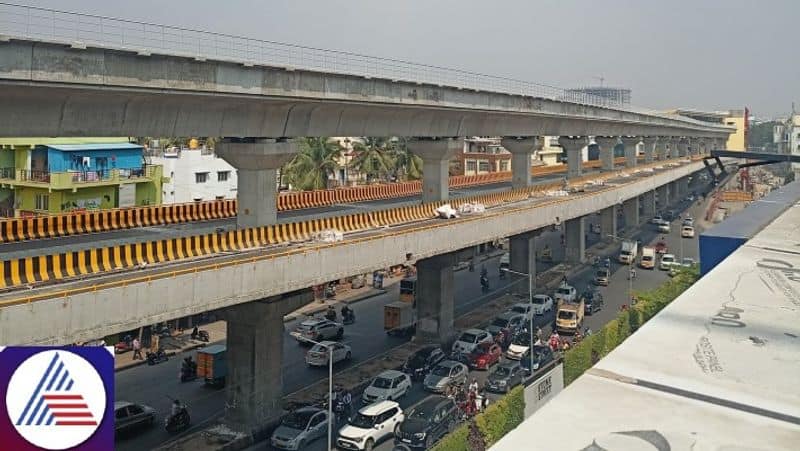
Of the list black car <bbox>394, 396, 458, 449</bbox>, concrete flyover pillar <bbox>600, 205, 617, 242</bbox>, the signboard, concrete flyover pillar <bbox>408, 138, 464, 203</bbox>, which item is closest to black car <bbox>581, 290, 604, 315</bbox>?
concrete flyover pillar <bbox>408, 138, 464, 203</bbox>

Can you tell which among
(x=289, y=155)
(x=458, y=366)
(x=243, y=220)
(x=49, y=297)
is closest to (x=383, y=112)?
(x=289, y=155)

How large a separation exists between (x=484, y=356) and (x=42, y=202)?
33.6m

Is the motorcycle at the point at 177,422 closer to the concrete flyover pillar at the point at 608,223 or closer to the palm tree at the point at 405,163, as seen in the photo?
the palm tree at the point at 405,163

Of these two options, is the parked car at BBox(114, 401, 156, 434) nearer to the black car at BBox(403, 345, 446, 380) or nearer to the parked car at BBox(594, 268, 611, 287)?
the black car at BBox(403, 345, 446, 380)

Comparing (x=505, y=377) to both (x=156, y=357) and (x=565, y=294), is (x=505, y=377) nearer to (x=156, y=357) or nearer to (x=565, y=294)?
(x=565, y=294)

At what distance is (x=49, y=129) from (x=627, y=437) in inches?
819

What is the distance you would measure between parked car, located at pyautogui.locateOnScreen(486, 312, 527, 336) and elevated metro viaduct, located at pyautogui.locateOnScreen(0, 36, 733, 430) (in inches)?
117

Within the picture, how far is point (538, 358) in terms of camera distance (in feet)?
128

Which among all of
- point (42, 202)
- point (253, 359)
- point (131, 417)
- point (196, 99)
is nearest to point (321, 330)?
point (253, 359)

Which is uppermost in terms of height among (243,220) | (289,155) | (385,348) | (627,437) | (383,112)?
(383,112)

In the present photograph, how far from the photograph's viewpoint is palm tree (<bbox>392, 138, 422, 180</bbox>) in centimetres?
7888

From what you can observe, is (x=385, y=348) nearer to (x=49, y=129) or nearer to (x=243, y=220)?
(x=243, y=220)

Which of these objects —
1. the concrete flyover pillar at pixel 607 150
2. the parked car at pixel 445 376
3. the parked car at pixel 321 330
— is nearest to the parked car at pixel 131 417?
the parked car at pixel 445 376

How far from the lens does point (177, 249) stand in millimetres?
25891
